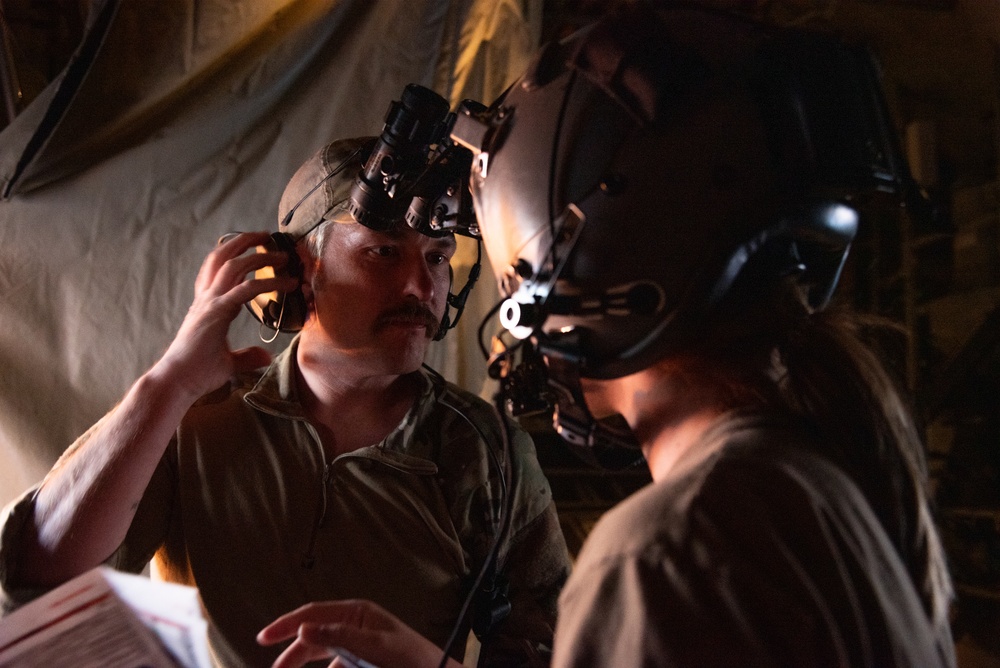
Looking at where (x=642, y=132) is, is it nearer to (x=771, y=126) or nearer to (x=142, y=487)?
(x=771, y=126)

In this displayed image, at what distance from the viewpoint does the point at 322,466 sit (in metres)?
1.53

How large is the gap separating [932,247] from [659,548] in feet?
8.41

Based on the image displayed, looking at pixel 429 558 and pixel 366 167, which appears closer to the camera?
pixel 366 167

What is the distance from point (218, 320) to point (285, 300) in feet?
0.48

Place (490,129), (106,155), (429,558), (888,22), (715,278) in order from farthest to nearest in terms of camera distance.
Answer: (888,22), (106,155), (429,558), (490,129), (715,278)

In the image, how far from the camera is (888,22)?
2.54 metres

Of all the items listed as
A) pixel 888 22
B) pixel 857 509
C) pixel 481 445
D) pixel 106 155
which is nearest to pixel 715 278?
pixel 857 509

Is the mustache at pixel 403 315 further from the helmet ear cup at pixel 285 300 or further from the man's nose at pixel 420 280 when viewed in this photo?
the helmet ear cup at pixel 285 300

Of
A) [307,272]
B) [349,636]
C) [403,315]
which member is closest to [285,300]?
[307,272]

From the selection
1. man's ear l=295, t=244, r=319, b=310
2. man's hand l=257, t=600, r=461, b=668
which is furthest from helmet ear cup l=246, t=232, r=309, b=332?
man's hand l=257, t=600, r=461, b=668

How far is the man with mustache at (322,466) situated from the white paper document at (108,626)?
0.37m

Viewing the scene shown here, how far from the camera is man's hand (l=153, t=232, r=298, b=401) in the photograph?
1.40 meters

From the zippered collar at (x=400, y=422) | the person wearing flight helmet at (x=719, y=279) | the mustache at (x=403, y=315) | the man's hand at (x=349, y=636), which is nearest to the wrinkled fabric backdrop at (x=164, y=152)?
the zippered collar at (x=400, y=422)

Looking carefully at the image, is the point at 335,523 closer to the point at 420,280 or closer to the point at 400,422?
the point at 400,422
